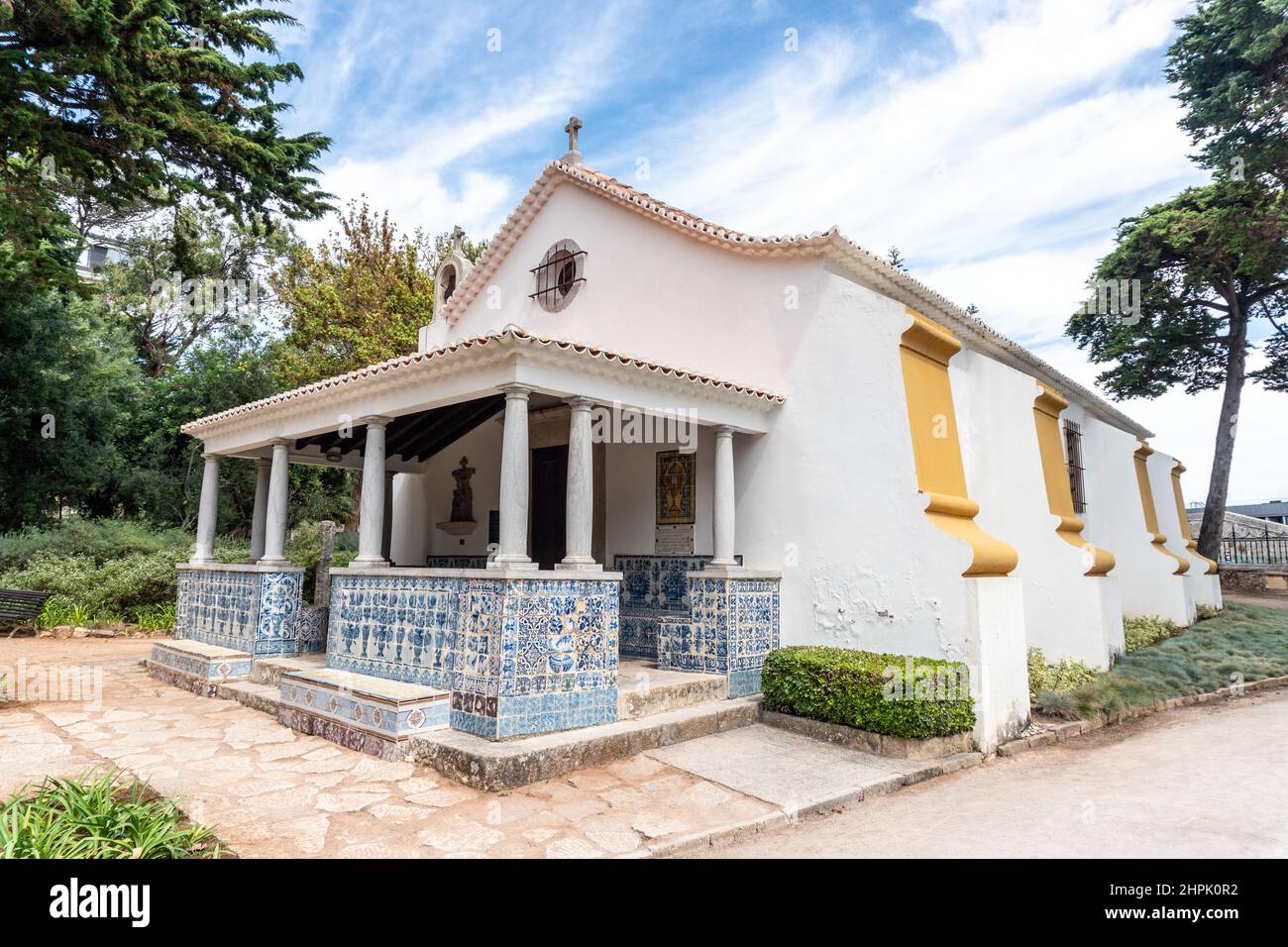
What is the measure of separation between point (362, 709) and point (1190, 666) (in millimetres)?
9165

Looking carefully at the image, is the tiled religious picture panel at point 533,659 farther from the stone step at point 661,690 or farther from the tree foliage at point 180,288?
the tree foliage at point 180,288

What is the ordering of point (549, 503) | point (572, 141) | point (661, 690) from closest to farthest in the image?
point (661, 690) < point (549, 503) < point (572, 141)

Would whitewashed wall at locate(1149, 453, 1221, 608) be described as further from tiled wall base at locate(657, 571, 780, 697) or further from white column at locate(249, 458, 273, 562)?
white column at locate(249, 458, 273, 562)

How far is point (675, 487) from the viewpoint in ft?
28.1

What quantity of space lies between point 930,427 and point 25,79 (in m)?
9.05

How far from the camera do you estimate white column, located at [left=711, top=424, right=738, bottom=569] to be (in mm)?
7551

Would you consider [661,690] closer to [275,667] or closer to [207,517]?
[275,667]

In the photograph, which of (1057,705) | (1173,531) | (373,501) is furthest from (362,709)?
(1173,531)

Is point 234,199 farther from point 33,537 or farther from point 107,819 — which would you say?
point 33,537

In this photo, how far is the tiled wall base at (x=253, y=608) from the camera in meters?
8.65

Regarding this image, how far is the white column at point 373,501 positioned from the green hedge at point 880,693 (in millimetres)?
3993

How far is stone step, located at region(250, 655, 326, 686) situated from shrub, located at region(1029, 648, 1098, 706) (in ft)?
23.9

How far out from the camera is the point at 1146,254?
1803cm

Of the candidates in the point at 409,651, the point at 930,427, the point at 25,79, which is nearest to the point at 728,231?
the point at 930,427
